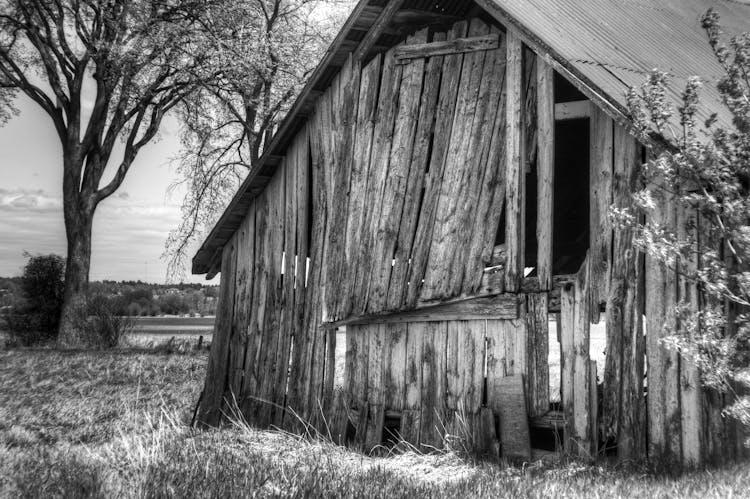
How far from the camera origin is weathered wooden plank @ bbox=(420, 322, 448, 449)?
8.99m

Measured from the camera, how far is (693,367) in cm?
722

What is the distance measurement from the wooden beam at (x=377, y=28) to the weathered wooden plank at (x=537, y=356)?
353cm

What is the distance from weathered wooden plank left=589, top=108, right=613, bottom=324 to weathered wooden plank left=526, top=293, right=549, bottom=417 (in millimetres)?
549

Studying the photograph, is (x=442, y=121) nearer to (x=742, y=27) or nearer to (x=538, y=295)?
(x=538, y=295)

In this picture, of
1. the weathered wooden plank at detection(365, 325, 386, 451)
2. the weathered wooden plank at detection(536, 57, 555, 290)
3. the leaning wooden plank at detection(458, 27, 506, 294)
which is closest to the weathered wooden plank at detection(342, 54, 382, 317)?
the weathered wooden plank at detection(365, 325, 386, 451)

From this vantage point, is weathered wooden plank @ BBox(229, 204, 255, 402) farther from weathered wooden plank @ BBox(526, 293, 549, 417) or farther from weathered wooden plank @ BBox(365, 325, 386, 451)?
weathered wooden plank @ BBox(526, 293, 549, 417)

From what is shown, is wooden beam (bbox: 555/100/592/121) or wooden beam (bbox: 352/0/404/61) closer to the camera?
wooden beam (bbox: 555/100/592/121)

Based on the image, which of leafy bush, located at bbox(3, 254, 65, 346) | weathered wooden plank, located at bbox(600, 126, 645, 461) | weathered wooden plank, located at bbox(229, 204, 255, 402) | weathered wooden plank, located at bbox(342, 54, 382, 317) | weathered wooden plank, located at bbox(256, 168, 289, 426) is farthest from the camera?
leafy bush, located at bbox(3, 254, 65, 346)

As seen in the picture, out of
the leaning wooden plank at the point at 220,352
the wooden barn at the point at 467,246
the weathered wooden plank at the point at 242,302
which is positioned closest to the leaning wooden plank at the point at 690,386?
the wooden barn at the point at 467,246

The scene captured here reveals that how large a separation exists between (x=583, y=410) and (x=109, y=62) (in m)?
21.8

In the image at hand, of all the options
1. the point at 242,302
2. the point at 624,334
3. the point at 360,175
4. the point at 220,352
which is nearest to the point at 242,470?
the point at 624,334

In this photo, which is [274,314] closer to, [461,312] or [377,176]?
[377,176]

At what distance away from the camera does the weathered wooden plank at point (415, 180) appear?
30.7 feet

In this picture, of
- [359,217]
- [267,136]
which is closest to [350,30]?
[359,217]
